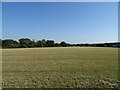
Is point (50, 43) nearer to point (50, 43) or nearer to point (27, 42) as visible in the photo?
point (50, 43)

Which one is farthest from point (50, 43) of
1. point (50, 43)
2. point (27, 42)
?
point (27, 42)

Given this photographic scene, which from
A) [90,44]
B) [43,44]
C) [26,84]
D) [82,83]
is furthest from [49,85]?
[90,44]

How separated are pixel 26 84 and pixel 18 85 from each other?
329mm

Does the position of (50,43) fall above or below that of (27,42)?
below

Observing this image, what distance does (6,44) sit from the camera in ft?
310

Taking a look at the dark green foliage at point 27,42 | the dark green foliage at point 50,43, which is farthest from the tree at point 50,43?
the dark green foliage at point 27,42

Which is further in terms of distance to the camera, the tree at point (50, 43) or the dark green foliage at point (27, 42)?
the tree at point (50, 43)

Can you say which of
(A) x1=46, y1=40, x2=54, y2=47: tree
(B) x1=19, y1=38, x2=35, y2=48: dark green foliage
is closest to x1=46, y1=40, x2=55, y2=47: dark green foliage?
(A) x1=46, y1=40, x2=54, y2=47: tree

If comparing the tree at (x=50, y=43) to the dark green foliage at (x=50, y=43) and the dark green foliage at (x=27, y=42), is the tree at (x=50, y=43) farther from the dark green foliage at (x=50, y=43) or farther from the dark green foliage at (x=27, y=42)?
the dark green foliage at (x=27, y=42)

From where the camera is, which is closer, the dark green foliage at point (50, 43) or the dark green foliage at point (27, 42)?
the dark green foliage at point (27, 42)

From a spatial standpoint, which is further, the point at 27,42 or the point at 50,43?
the point at 50,43

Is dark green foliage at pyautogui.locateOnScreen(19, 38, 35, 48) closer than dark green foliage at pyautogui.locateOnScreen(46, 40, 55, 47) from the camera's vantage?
Yes

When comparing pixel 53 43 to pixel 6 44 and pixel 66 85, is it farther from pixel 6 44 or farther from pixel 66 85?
pixel 66 85

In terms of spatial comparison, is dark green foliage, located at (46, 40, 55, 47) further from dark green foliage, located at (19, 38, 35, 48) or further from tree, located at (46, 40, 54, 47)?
dark green foliage, located at (19, 38, 35, 48)
